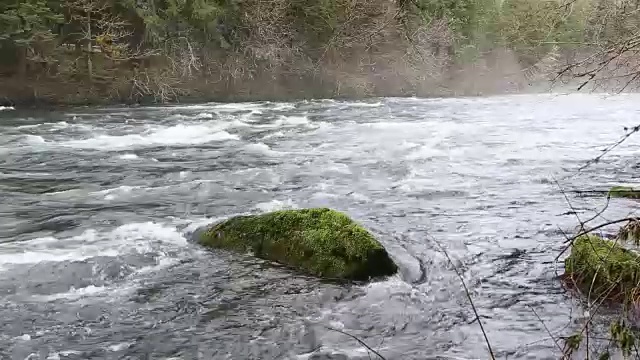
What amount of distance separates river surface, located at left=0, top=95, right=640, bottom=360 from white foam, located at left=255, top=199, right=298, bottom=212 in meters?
0.07

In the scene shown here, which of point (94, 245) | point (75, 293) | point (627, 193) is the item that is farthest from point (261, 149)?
point (75, 293)

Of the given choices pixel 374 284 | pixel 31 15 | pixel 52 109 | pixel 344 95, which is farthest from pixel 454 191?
pixel 344 95

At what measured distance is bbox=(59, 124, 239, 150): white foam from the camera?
16.4 m

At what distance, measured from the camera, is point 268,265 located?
23.0 feet

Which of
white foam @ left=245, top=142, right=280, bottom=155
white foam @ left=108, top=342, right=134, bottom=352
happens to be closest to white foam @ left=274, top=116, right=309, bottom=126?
white foam @ left=245, top=142, right=280, bottom=155

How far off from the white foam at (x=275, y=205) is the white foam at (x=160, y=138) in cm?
742

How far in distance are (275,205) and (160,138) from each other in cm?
900

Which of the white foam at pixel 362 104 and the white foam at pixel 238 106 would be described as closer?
the white foam at pixel 238 106

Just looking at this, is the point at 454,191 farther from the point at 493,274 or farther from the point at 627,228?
the point at 627,228

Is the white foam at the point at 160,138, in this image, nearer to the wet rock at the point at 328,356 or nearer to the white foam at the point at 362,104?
the white foam at the point at 362,104

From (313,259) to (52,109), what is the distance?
2235cm

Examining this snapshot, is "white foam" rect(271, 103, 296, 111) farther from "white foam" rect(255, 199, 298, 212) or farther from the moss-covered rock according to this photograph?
the moss-covered rock

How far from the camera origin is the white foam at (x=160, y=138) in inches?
645

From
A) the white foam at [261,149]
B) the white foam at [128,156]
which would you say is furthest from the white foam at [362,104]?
the white foam at [128,156]
